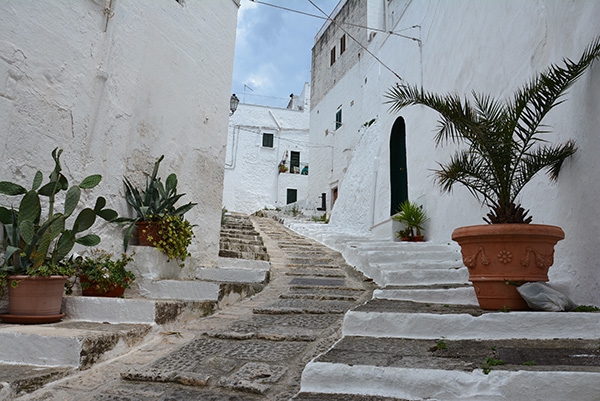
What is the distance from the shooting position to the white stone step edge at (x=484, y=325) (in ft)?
8.04

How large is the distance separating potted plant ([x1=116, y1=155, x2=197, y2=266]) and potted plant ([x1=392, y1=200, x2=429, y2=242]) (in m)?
4.09

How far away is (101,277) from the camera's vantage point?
3.29 meters

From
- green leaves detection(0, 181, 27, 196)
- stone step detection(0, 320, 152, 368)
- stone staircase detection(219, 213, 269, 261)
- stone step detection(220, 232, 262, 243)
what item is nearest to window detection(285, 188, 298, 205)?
stone step detection(220, 232, 262, 243)

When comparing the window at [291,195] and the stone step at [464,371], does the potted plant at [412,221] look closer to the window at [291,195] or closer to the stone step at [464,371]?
the stone step at [464,371]

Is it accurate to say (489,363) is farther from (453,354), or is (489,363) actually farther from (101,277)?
(101,277)

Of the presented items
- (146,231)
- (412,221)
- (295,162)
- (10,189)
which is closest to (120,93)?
(146,231)

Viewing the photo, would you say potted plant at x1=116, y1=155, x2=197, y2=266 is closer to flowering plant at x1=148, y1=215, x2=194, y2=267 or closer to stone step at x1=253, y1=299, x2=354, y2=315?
flowering plant at x1=148, y1=215, x2=194, y2=267

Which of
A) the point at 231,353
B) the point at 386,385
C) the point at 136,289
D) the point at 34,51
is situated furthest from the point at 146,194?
the point at 386,385

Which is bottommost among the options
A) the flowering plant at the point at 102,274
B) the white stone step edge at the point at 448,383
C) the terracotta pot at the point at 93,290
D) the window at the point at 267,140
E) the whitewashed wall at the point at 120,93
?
the white stone step edge at the point at 448,383

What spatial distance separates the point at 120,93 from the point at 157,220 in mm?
1252

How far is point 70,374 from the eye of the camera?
2.18 m

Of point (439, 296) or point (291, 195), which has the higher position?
point (291, 195)

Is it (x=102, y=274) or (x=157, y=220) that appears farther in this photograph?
(x=157, y=220)

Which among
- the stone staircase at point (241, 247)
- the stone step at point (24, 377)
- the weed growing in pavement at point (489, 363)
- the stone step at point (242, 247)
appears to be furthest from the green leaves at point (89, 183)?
the stone step at point (242, 247)
